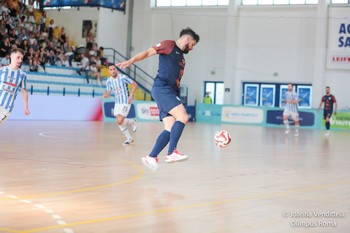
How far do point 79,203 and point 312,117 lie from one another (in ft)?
104

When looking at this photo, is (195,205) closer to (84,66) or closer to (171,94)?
(171,94)

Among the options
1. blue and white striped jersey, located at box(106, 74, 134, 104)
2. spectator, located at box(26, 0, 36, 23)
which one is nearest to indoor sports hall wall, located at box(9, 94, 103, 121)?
spectator, located at box(26, 0, 36, 23)

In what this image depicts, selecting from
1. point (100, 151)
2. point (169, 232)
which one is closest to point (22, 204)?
point (169, 232)

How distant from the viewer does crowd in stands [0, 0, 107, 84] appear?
109 feet

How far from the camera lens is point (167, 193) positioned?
909 centimetres

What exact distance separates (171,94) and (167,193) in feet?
6.69

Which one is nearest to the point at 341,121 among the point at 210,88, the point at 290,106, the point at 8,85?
the point at 290,106

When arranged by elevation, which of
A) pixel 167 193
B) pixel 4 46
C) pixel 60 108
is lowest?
pixel 167 193

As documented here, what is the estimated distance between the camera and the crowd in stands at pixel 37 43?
3334 centimetres

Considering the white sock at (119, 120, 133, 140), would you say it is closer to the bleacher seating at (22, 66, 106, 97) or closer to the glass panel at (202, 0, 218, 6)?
the bleacher seating at (22, 66, 106, 97)

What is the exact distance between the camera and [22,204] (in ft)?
25.2

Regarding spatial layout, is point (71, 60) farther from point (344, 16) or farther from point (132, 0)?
point (344, 16)

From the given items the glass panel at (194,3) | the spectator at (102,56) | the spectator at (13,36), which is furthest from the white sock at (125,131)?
the glass panel at (194,3)

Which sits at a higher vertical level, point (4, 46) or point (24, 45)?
point (24, 45)
